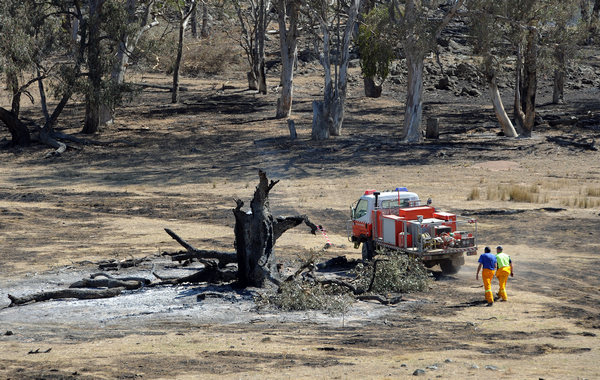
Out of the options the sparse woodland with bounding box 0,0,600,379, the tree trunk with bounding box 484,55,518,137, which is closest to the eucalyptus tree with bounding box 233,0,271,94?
the sparse woodland with bounding box 0,0,600,379

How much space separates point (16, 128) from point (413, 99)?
18.3 metres

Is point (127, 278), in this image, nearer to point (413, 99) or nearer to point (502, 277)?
point (502, 277)

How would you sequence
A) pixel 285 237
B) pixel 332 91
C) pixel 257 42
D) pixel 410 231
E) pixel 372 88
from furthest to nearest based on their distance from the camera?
pixel 372 88 < pixel 257 42 < pixel 332 91 < pixel 285 237 < pixel 410 231

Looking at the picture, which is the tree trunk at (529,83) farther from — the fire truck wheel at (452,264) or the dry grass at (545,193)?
the fire truck wheel at (452,264)

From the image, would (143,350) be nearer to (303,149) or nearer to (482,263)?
(482,263)

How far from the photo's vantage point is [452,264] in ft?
A: 58.3

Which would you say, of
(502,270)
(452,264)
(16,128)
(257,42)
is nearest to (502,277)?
(502,270)

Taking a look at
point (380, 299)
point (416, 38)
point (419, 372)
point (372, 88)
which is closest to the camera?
point (419, 372)

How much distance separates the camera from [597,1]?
5847cm

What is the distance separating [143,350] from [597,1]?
178 feet

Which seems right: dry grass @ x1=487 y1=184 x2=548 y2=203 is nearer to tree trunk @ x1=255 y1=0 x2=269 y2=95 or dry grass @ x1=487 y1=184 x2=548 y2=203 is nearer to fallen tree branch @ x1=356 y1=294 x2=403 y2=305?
fallen tree branch @ x1=356 y1=294 x2=403 y2=305

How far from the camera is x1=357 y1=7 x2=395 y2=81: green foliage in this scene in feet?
132

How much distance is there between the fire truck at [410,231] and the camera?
679 inches

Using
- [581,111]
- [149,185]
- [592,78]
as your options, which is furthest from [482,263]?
[592,78]
